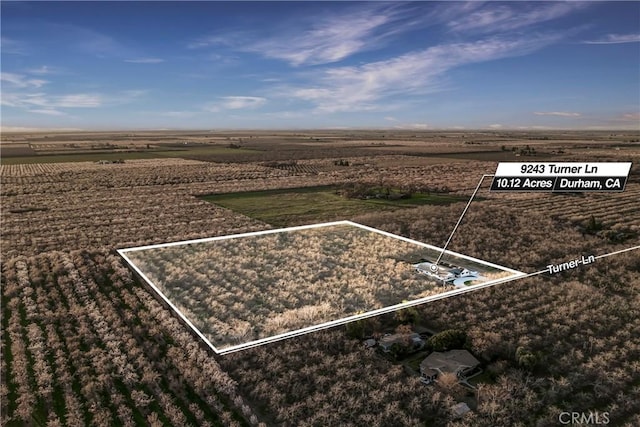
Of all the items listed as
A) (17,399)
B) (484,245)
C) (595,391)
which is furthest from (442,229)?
(17,399)

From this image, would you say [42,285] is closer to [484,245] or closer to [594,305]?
[484,245]

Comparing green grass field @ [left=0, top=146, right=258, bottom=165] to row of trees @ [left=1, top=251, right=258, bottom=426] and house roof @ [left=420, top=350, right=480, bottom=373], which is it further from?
house roof @ [left=420, top=350, right=480, bottom=373]

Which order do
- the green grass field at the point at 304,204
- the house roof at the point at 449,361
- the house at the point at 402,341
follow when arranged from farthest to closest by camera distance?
the green grass field at the point at 304,204
the house at the point at 402,341
the house roof at the point at 449,361

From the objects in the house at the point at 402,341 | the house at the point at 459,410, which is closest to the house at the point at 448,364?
the house at the point at 402,341

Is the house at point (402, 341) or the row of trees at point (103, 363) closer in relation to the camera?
the row of trees at point (103, 363)

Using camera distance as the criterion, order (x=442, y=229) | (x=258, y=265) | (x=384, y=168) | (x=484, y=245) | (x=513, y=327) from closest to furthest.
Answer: (x=258, y=265), (x=513, y=327), (x=484, y=245), (x=442, y=229), (x=384, y=168)

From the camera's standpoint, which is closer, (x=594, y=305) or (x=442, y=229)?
(x=594, y=305)

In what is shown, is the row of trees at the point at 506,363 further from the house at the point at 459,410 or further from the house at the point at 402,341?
the house at the point at 402,341
